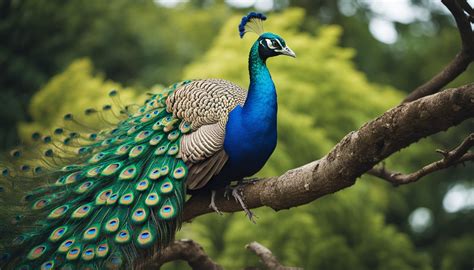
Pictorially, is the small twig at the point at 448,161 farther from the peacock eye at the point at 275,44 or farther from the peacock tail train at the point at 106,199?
the peacock tail train at the point at 106,199

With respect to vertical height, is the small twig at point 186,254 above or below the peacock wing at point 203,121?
below

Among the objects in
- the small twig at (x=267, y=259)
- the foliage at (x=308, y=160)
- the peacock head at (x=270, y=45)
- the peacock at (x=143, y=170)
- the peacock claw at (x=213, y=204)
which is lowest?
the foliage at (x=308, y=160)

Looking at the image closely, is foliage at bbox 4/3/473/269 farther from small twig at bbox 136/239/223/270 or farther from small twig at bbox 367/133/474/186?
small twig at bbox 367/133/474/186

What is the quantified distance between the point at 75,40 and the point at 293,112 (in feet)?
19.1

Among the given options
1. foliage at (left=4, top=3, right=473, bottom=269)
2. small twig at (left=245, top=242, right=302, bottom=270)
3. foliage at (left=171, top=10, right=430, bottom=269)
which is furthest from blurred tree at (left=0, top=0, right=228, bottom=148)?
small twig at (left=245, top=242, right=302, bottom=270)

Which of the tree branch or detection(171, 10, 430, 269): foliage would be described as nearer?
the tree branch

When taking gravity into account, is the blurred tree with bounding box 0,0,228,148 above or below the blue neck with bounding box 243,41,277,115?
below

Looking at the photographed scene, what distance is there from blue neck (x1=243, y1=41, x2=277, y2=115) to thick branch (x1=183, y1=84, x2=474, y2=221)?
48 cm

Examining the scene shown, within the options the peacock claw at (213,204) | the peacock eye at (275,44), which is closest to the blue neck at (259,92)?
the peacock eye at (275,44)

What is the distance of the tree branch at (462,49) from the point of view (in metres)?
3.01

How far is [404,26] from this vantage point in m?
13.8

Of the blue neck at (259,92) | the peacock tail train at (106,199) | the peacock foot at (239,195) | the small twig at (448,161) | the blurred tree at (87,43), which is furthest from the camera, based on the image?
the blurred tree at (87,43)

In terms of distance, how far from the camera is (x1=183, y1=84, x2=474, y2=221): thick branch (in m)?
2.52

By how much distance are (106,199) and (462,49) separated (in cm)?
222
